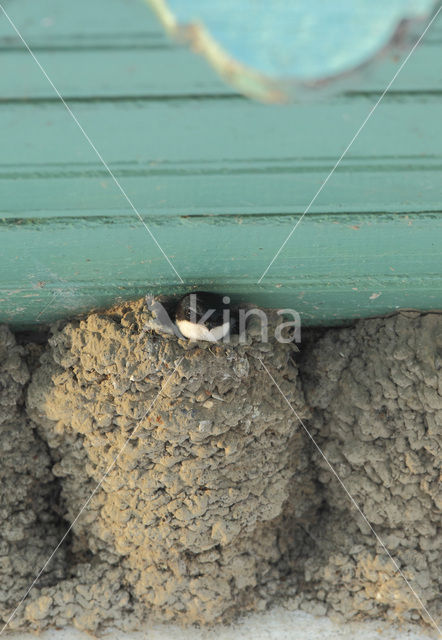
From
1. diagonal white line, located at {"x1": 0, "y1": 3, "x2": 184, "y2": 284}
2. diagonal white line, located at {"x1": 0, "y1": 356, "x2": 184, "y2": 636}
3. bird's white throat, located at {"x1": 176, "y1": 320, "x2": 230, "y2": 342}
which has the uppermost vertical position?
diagonal white line, located at {"x1": 0, "y1": 3, "x2": 184, "y2": 284}

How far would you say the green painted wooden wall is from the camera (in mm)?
1591

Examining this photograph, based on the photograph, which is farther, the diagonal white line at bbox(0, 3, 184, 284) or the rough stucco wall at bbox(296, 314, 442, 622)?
the rough stucco wall at bbox(296, 314, 442, 622)

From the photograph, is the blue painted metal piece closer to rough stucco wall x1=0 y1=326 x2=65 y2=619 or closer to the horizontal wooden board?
the horizontal wooden board

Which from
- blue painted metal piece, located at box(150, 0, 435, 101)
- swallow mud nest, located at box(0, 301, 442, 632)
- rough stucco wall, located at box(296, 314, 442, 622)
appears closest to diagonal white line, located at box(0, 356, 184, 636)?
swallow mud nest, located at box(0, 301, 442, 632)

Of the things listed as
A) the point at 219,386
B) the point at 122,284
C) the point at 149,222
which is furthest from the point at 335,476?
the point at 149,222

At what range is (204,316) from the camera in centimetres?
254

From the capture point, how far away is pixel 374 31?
134cm

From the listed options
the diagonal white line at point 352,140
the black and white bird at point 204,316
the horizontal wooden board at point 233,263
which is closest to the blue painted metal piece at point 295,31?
the diagonal white line at point 352,140

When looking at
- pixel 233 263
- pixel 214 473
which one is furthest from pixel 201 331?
pixel 214 473

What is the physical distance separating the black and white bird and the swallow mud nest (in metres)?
0.06

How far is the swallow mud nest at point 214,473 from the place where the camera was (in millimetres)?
2699

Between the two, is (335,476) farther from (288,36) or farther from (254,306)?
(288,36)

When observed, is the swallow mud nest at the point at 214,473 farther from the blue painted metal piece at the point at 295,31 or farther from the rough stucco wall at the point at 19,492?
the blue painted metal piece at the point at 295,31

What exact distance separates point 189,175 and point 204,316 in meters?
0.69
